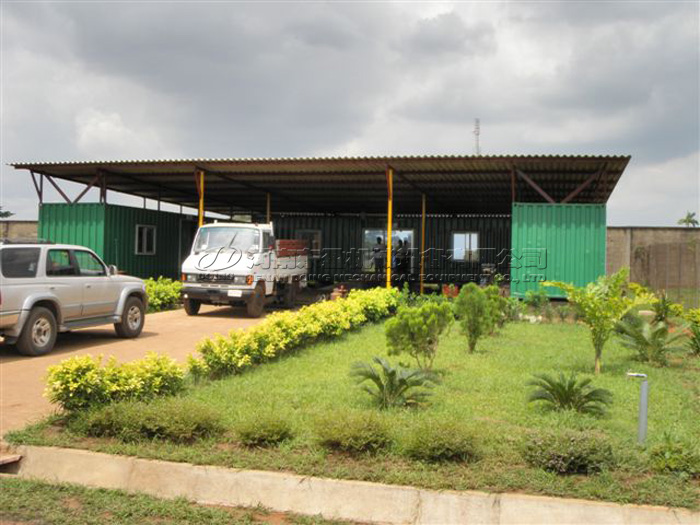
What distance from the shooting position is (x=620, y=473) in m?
4.52

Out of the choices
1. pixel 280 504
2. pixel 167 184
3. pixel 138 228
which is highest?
pixel 167 184

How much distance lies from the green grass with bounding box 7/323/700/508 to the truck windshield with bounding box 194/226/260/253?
6094 mm

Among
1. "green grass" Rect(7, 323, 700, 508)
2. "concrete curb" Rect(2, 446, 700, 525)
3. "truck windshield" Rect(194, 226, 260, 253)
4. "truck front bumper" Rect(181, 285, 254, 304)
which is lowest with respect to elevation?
"concrete curb" Rect(2, 446, 700, 525)

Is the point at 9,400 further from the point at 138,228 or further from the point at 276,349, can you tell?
the point at 138,228

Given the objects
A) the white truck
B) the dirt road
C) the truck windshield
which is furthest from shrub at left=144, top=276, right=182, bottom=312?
the truck windshield

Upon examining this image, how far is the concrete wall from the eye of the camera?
3064cm

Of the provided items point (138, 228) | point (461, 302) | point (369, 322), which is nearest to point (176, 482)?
point (461, 302)

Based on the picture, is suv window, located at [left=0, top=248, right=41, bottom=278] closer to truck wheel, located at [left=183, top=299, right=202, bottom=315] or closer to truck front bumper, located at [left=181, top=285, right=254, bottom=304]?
truck front bumper, located at [left=181, top=285, right=254, bottom=304]

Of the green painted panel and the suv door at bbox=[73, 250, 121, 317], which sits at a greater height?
the green painted panel

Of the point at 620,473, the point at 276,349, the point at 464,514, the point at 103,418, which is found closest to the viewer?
the point at 464,514

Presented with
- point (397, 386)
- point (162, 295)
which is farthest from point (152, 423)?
point (162, 295)

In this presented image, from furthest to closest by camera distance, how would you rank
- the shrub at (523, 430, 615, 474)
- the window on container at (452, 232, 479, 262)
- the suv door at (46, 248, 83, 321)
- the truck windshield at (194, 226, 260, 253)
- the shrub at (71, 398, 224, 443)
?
1. the window on container at (452, 232, 479, 262)
2. the truck windshield at (194, 226, 260, 253)
3. the suv door at (46, 248, 83, 321)
4. the shrub at (71, 398, 224, 443)
5. the shrub at (523, 430, 615, 474)

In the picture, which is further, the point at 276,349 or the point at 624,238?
the point at 624,238

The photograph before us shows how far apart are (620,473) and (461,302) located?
18.9 ft
